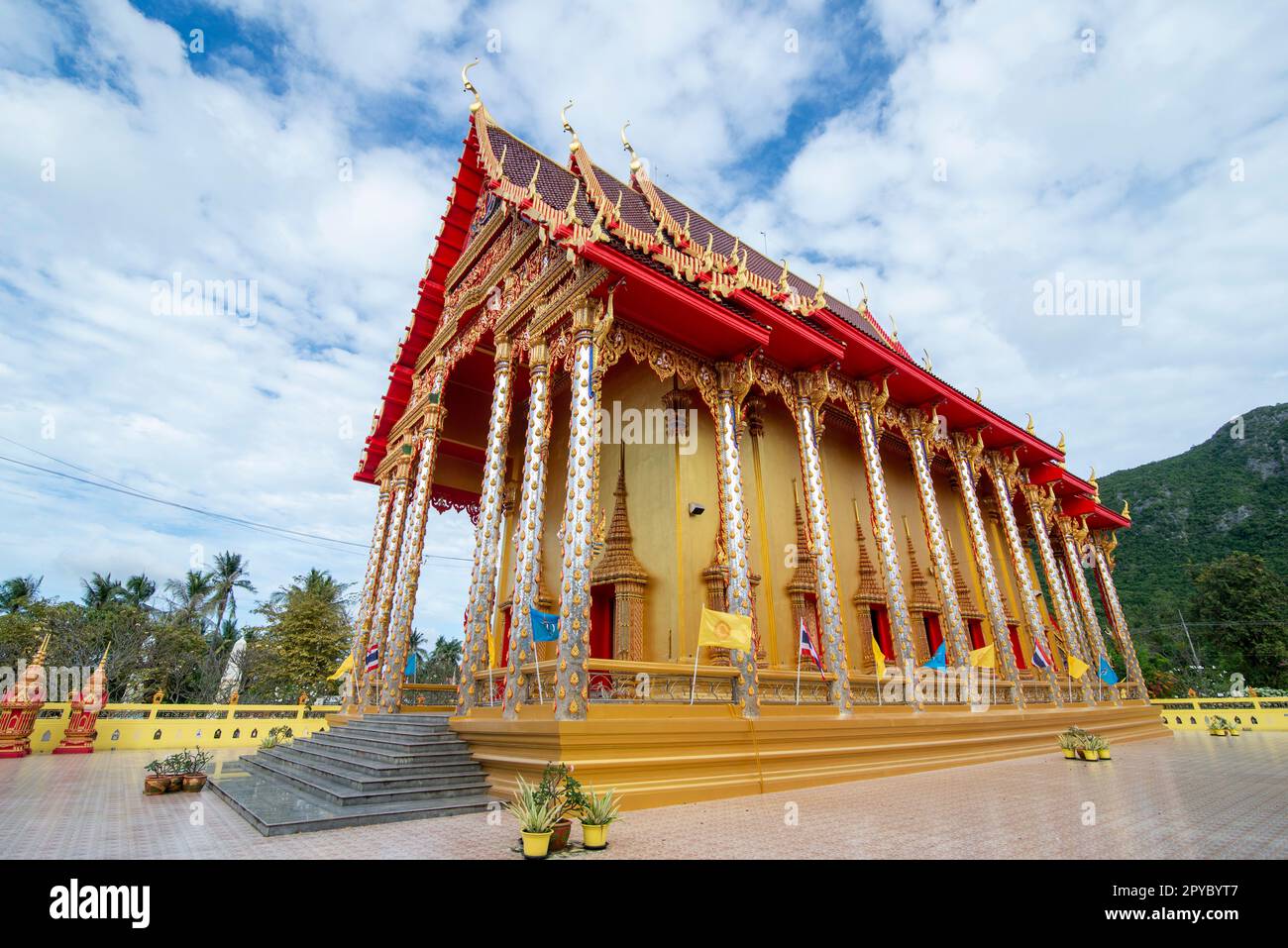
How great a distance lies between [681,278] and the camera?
8.89 meters

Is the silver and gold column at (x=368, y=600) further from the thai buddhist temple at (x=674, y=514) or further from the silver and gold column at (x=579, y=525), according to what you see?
the silver and gold column at (x=579, y=525)

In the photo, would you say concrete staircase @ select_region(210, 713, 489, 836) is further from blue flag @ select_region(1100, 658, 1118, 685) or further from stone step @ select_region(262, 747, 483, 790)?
blue flag @ select_region(1100, 658, 1118, 685)

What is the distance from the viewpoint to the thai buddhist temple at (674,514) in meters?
7.21

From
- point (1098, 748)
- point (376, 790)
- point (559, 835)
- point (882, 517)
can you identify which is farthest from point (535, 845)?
point (1098, 748)

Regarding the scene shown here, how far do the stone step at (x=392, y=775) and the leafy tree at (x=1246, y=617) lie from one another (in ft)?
120

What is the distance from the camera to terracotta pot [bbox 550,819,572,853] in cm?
421

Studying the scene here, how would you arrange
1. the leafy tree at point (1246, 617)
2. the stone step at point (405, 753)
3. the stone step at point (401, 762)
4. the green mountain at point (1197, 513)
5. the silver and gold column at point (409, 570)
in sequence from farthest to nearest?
the green mountain at point (1197, 513), the leafy tree at point (1246, 617), the silver and gold column at point (409, 570), the stone step at point (405, 753), the stone step at point (401, 762)

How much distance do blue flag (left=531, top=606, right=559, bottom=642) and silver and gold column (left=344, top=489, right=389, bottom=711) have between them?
6525 millimetres

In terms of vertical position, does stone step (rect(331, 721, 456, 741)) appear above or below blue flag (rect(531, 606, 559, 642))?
below

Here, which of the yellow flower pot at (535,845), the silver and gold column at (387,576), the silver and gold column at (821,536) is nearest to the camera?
the yellow flower pot at (535,845)

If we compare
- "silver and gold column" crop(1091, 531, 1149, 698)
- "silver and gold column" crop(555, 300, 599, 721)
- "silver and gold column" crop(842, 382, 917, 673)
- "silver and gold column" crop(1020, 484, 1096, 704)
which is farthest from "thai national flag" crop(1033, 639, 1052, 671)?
"silver and gold column" crop(555, 300, 599, 721)

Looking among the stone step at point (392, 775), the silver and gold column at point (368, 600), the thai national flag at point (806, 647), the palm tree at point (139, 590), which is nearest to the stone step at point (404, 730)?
the stone step at point (392, 775)

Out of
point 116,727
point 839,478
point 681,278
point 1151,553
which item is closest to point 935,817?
point 681,278

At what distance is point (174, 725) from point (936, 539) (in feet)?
65.3
